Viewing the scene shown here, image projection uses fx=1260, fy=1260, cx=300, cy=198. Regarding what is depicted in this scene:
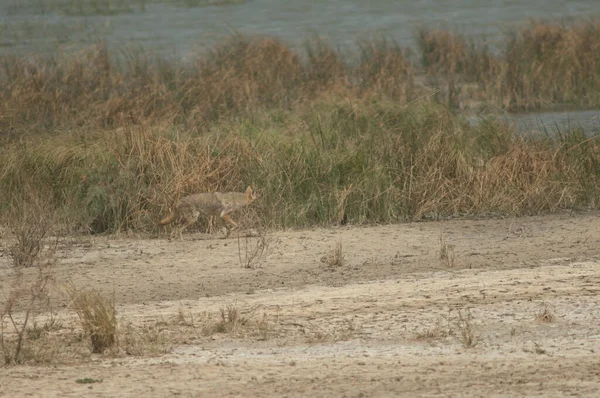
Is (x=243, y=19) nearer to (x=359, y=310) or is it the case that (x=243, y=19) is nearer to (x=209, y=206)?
(x=209, y=206)

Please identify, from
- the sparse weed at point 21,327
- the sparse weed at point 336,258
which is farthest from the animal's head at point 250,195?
the sparse weed at point 21,327

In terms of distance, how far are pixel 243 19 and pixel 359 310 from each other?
81.5 feet

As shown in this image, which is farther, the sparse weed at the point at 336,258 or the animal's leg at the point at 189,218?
the animal's leg at the point at 189,218

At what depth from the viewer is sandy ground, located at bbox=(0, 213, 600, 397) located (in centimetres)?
723

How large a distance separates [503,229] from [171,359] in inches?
201

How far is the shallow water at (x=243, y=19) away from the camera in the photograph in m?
27.9

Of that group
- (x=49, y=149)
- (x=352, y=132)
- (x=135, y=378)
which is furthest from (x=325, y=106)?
(x=135, y=378)

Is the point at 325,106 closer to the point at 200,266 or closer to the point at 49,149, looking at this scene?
the point at 49,149

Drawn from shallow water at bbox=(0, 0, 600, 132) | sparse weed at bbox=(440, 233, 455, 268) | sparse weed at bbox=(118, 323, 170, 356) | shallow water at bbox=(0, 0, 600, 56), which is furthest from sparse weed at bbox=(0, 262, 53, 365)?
shallow water at bbox=(0, 0, 600, 56)

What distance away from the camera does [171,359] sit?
775cm

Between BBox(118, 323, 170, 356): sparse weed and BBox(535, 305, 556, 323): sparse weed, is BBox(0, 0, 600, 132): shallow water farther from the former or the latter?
BBox(118, 323, 170, 356): sparse weed

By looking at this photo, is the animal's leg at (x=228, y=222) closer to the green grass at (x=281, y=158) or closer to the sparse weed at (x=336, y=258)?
the green grass at (x=281, y=158)

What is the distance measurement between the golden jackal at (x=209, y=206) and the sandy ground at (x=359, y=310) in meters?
0.23

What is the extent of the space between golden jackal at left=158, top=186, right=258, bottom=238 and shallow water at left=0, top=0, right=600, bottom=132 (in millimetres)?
13309
